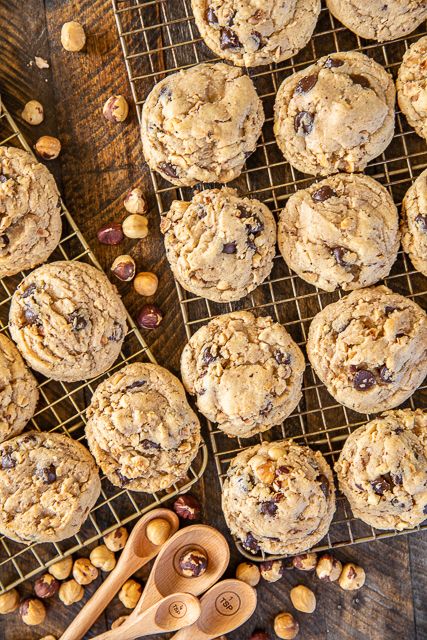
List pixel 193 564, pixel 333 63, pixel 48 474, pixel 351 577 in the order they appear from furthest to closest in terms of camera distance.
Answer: pixel 351 577
pixel 193 564
pixel 48 474
pixel 333 63

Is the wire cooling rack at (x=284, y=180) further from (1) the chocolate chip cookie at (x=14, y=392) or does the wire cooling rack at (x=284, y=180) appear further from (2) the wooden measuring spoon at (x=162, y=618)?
(1) the chocolate chip cookie at (x=14, y=392)

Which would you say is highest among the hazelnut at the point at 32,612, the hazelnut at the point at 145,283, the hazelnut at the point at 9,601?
the hazelnut at the point at 145,283

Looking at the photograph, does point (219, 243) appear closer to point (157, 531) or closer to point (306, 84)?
point (306, 84)

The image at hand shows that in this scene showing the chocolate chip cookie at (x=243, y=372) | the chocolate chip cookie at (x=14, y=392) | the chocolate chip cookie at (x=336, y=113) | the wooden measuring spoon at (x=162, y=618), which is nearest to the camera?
the chocolate chip cookie at (x=336, y=113)

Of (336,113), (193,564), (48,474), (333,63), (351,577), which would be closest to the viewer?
(336,113)

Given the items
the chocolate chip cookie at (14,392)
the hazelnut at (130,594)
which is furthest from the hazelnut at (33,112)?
the hazelnut at (130,594)

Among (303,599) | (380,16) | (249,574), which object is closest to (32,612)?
(249,574)

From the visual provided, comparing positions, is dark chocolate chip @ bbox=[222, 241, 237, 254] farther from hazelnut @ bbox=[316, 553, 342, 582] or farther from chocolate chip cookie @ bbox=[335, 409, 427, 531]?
hazelnut @ bbox=[316, 553, 342, 582]
